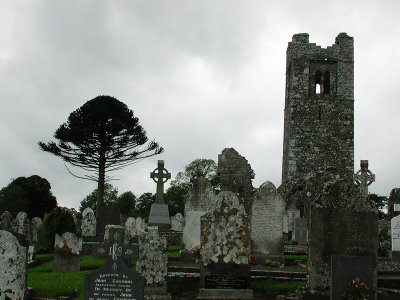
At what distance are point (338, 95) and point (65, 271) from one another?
28486 mm

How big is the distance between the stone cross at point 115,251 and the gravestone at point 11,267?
1.49 metres

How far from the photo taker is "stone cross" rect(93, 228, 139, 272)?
23.0 ft

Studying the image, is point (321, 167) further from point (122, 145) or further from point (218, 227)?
point (218, 227)

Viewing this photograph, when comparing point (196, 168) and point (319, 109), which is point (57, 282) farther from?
point (196, 168)

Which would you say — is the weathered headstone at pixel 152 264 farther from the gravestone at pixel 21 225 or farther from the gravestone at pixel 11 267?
the gravestone at pixel 21 225

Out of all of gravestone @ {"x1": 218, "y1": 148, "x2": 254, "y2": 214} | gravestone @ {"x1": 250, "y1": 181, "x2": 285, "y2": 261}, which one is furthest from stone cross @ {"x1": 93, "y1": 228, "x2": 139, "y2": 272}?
gravestone @ {"x1": 218, "y1": 148, "x2": 254, "y2": 214}

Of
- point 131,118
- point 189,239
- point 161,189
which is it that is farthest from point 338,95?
point 189,239

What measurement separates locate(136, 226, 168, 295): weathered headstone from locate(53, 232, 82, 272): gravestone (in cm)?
394

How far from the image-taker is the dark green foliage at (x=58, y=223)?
15029 mm

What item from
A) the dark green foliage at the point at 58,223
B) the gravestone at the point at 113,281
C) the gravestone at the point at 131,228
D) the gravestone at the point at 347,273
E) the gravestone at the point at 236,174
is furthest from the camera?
the gravestone at the point at 131,228

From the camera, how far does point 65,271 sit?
12172 mm

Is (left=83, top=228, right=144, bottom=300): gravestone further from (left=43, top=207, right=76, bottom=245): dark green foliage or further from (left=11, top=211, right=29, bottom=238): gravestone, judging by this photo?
(left=11, top=211, right=29, bottom=238): gravestone

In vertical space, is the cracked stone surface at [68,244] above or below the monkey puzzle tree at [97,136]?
below

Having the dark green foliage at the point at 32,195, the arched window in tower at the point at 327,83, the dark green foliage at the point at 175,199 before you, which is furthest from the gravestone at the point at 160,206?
the dark green foliage at the point at 175,199
